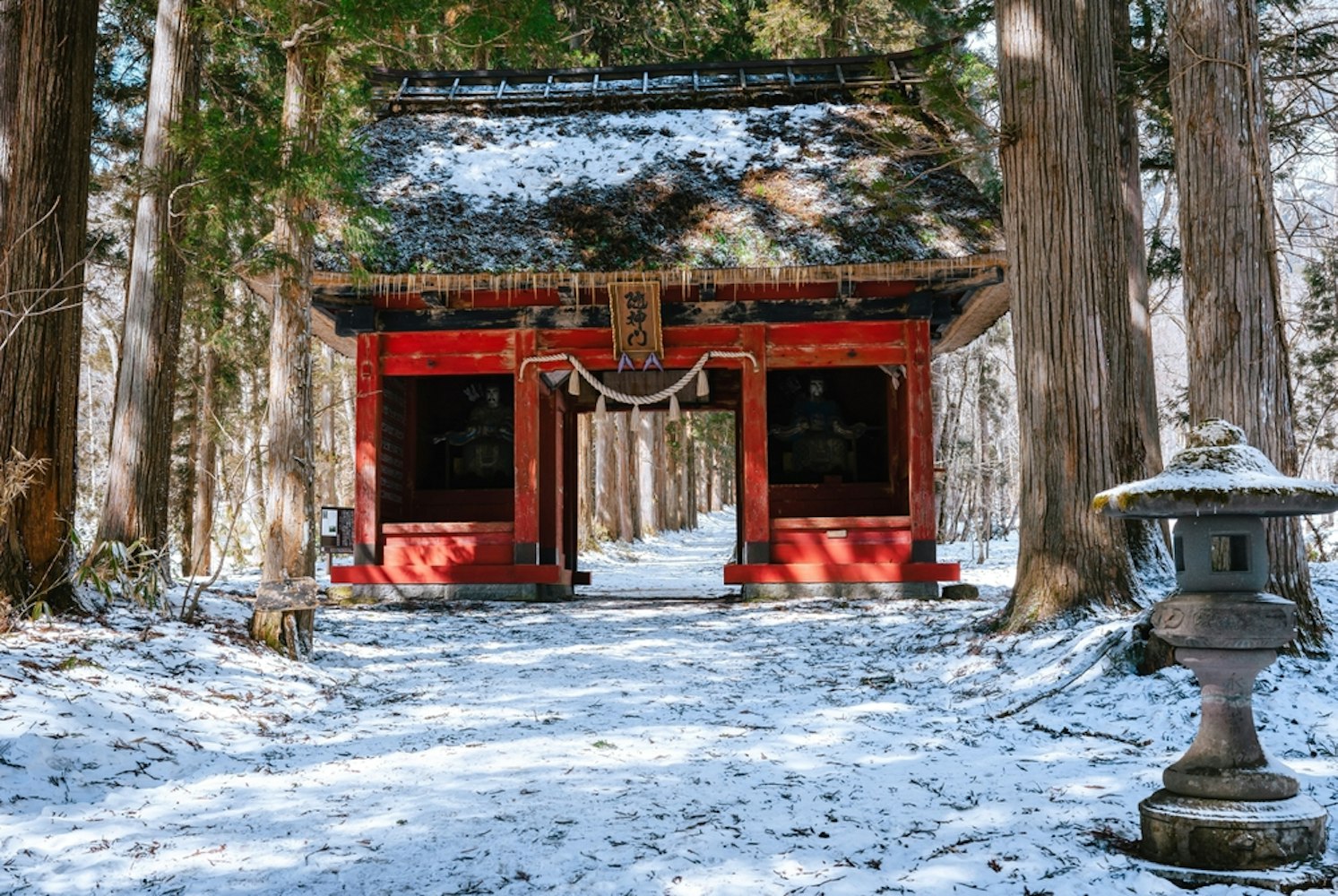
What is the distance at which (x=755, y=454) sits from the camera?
11.1 metres

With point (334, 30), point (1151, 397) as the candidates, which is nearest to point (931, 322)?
point (1151, 397)

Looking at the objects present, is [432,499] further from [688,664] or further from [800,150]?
[688,664]

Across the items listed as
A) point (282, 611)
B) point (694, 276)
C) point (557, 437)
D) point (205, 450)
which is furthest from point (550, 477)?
point (205, 450)

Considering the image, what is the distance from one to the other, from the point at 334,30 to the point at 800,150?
649 centimetres

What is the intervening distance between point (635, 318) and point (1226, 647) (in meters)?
8.38

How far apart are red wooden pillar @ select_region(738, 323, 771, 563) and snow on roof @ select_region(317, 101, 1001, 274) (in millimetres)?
1261

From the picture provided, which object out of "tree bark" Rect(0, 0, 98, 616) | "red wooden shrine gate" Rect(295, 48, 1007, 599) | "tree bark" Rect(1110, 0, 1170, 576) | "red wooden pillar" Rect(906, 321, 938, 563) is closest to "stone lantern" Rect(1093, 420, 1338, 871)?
"tree bark" Rect(1110, 0, 1170, 576)

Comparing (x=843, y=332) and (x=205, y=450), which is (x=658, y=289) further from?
(x=205, y=450)

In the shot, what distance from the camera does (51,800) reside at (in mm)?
3521

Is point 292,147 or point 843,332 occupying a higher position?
point 292,147

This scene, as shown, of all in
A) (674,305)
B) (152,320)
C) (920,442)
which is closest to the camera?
(152,320)

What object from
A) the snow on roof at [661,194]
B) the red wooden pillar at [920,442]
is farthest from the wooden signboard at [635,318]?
the red wooden pillar at [920,442]

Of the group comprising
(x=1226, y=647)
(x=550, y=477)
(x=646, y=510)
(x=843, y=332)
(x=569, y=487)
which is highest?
(x=843, y=332)

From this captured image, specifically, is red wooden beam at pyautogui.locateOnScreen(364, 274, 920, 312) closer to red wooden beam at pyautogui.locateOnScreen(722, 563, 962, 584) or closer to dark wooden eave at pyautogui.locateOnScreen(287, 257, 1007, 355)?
dark wooden eave at pyautogui.locateOnScreen(287, 257, 1007, 355)
